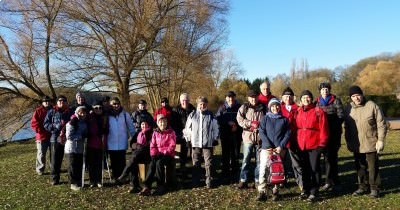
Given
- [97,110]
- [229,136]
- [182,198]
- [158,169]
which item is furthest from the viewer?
[229,136]

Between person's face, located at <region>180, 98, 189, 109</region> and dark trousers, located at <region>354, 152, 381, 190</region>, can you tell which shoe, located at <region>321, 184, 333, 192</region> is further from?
person's face, located at <region>180, 98, 189, 109</region>

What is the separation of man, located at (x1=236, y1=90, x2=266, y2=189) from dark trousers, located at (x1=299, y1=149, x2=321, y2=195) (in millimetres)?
859

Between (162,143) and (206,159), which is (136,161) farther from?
(206,159)

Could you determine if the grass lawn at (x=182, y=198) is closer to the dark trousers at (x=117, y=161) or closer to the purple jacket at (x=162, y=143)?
the dark trousers at (x=117, y=161)

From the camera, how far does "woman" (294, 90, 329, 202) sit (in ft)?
23.6

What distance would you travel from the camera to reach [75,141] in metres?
8.31

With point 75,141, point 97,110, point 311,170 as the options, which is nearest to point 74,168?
point 75,141

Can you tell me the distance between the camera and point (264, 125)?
7285 mm

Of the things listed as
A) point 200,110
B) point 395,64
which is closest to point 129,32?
point 200,110

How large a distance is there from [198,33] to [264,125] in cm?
1385

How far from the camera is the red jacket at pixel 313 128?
23.6 feet

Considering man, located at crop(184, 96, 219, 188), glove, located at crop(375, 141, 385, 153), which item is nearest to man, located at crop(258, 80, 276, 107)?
man, located at crop(184, 96, 219, 188)

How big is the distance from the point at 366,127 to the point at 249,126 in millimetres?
2033

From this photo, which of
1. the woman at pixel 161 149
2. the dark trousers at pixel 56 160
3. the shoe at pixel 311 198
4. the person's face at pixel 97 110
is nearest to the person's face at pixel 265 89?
the woman at pixel 161 149
